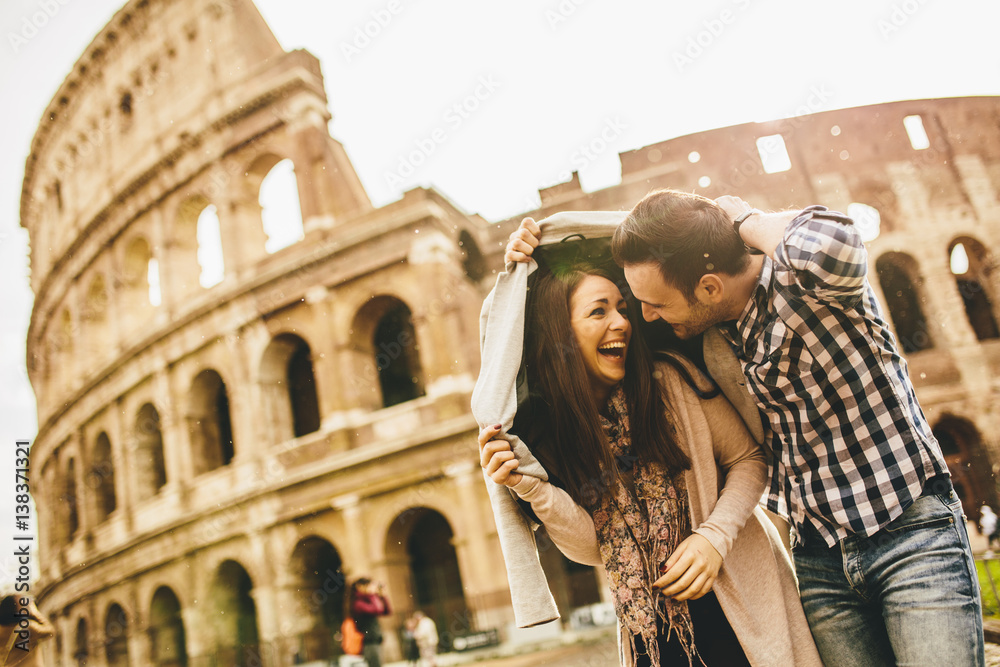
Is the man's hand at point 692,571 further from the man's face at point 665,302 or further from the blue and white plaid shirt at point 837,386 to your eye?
the man's face at point 665,302

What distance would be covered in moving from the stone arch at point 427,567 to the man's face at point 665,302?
407 inches

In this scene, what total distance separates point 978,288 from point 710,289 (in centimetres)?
1490

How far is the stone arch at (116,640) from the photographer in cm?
1441

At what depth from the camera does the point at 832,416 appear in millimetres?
1649

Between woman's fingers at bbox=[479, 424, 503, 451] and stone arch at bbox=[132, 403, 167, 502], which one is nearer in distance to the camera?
woman's fingers at bbox=[479, 424, 503, 451]

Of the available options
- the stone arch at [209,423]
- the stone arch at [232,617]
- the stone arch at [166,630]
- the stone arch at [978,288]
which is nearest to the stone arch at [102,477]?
the stone arch at [166,630]

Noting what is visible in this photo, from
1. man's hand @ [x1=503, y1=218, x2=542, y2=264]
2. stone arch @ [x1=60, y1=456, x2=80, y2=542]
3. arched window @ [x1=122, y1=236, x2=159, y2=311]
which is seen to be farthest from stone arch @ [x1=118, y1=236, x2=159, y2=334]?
man's hand @ [x1=503, y1=218, x2=542, y2=264]

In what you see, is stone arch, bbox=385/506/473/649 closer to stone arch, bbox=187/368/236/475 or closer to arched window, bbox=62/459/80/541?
stone arch, bbox=187/368/236/475

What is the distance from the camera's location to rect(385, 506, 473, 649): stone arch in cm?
1148

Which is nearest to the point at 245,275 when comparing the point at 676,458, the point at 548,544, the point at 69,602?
the point at 548,544

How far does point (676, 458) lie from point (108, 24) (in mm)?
20383

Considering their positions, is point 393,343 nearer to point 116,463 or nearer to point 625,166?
point 625,166

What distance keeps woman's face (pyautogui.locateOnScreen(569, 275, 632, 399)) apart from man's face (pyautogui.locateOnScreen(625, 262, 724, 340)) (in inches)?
4.2

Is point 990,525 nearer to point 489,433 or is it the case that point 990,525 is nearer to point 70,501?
point 489,433
